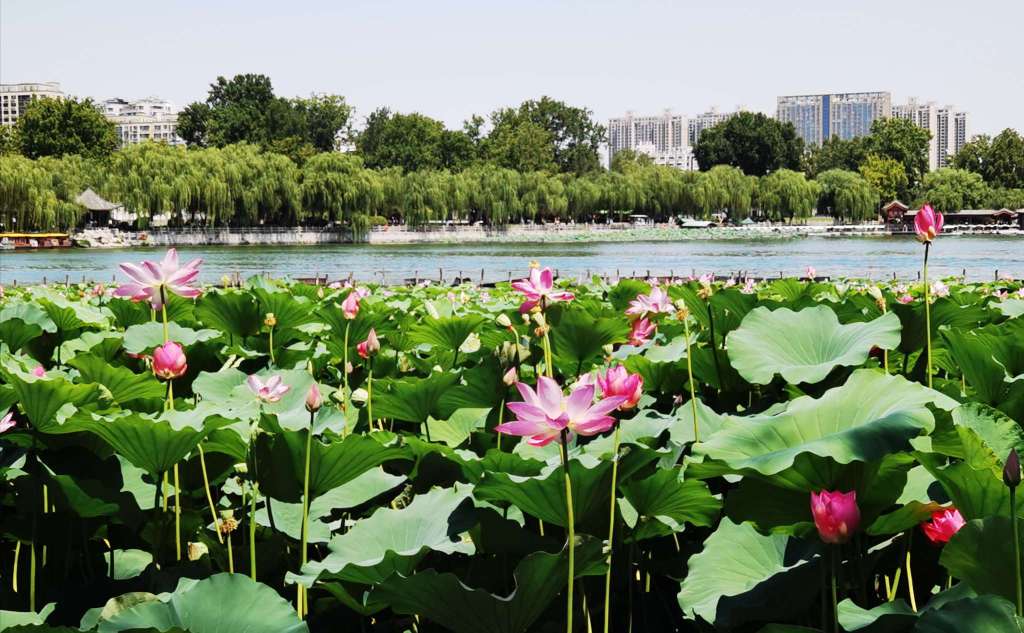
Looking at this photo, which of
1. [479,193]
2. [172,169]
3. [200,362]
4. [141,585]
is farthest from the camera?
[479,193]

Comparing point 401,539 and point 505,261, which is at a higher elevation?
point 401,539

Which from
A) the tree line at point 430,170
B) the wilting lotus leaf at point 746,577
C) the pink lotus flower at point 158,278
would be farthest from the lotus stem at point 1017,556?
the tree line at point 430,170

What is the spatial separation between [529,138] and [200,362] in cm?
6826

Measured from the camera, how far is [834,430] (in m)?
1.22

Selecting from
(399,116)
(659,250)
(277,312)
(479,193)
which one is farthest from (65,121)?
(277,312)

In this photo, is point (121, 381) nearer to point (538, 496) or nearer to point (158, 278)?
point (158, 278)

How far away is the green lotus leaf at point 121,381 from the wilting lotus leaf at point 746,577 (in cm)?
105

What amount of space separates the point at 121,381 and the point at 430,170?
56.1 meters

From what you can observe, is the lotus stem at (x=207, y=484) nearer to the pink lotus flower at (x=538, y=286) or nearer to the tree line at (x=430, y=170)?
the pink lotus flower at (x=538, y=286)

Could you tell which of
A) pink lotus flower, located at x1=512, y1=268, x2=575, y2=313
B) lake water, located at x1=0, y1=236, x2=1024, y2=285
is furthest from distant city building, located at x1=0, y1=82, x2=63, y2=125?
pink lotus flower, located at x1=512, y1=268, x2=575, y2=313

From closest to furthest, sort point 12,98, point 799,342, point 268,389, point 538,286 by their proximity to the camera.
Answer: point 268,389
point 799,342
point 538,286
point 12,98

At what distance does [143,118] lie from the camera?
15012cm

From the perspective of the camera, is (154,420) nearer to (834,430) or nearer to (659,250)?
(834,430)

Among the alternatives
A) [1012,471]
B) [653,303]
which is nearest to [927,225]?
[653,303]
